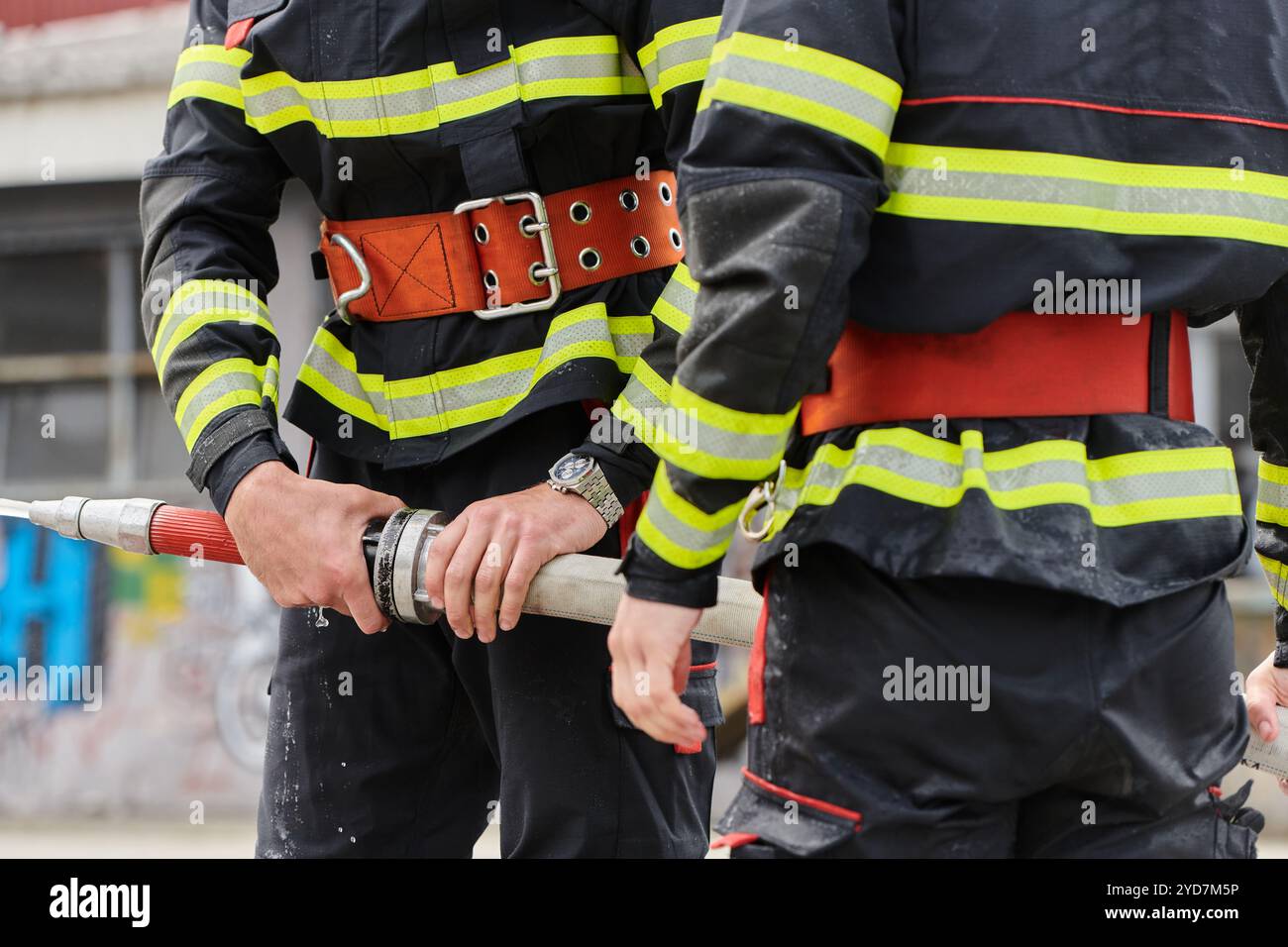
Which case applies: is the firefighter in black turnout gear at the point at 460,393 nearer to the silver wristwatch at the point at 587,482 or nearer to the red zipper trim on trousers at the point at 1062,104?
the silver wristwatch at the point at 587,482

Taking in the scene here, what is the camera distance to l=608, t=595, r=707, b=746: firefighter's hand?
4.88 feet

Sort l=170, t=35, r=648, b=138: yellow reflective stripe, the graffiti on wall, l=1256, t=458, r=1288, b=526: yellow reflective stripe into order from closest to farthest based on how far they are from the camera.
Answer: l=1256, t=458, r=1288, b=526: yellow reflective stripe < l=170, t=35, r=648, b=138: yellow reflective stripe < the graffiti on wall

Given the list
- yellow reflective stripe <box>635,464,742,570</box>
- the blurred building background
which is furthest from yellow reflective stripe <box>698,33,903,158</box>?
the blurred building background

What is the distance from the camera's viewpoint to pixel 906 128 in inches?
57.6

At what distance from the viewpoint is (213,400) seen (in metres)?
2.09

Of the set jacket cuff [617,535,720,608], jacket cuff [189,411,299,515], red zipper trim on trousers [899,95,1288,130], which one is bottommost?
jacket cuff [617,535,720,608]

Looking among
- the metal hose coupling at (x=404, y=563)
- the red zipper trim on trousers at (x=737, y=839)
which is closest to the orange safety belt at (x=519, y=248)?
the metal hose coupling at (x=404, y=563)

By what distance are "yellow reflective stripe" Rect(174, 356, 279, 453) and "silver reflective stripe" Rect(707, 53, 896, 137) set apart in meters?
0.97

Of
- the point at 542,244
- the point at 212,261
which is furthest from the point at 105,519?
the point at 542,244

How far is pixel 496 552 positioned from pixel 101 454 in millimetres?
6106

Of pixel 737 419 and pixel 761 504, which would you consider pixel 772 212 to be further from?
pixel 761 504

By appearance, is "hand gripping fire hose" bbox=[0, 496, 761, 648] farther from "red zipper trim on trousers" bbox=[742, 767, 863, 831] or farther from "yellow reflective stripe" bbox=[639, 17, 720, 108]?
"yellow reflective stripe" bbox=[639, 17, 720, 108]
